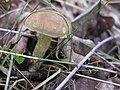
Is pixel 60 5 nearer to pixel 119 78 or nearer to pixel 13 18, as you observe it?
pixel 13 18

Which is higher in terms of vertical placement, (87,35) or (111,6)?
(111,6)

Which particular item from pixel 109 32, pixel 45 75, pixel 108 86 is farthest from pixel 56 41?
pixel 109 32

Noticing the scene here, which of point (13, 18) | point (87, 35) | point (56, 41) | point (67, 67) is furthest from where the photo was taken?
point (87, 35)

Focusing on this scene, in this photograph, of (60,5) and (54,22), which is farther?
(60,5)

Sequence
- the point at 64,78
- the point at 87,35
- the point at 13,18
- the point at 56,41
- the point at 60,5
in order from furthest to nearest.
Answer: the point at 60,5, the point at 87,35, the point at 13,18, the point at 56,41, the point at 64,78

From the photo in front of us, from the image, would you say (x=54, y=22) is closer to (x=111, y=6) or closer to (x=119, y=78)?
(x=119, y=78)

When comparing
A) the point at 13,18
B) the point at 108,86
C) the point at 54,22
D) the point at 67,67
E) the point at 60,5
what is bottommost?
the point at 108,86
